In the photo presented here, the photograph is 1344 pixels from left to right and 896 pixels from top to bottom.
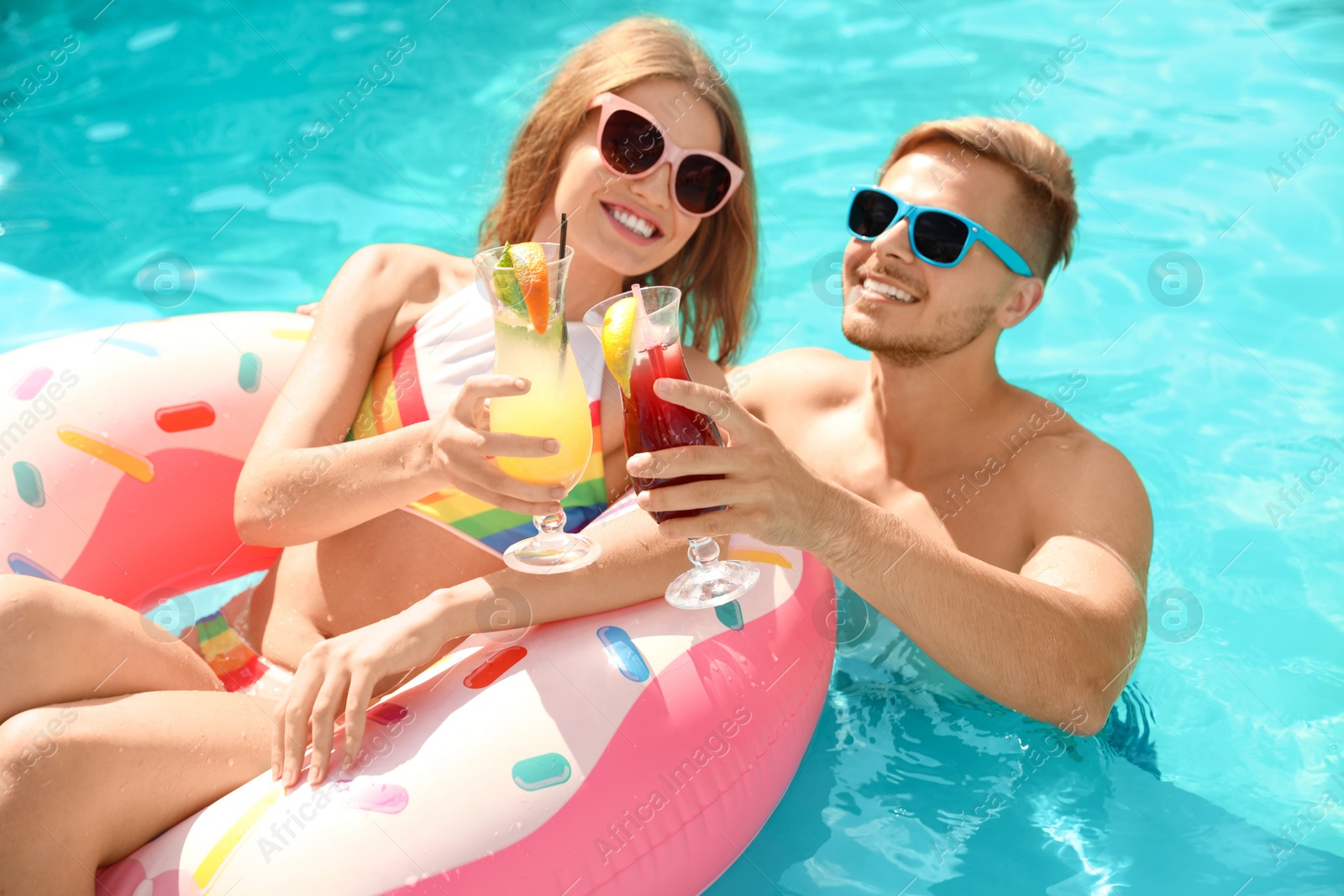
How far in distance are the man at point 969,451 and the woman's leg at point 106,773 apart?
3.95 feet

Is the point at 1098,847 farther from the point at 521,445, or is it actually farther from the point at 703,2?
the point at 703,2

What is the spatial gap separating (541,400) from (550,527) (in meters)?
0.26

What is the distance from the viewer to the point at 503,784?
2.20 m

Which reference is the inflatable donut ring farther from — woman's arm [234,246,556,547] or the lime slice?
the lime slice

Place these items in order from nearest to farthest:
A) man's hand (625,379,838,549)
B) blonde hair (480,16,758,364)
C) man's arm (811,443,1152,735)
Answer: man's hand (625,379,838,549)
man's arm (811,443,1152,735)
blonde hair (480,16,758,364)

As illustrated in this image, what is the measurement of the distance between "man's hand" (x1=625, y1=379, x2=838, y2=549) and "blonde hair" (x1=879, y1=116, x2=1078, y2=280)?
158cm

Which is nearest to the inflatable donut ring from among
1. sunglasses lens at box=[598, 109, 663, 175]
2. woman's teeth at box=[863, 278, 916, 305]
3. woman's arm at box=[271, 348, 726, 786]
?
woman's arm at box=[271, 348, 726, 786]

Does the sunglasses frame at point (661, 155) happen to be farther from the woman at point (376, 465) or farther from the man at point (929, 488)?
the man at point (929, 488)

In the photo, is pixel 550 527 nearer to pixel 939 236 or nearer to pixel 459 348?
pixel 459 348

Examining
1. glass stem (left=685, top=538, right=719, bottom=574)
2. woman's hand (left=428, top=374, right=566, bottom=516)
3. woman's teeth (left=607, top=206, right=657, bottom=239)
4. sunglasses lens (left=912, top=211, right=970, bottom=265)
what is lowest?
glass stem (left=685, top=538, right=719, bottom=574)

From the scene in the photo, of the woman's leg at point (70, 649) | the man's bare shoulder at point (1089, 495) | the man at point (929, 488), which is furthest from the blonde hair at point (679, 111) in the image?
the woman's leg at point (70, 649)

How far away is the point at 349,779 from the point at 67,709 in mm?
533

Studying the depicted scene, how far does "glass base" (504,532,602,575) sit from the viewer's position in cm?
215

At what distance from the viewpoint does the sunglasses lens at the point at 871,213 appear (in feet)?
11.1
